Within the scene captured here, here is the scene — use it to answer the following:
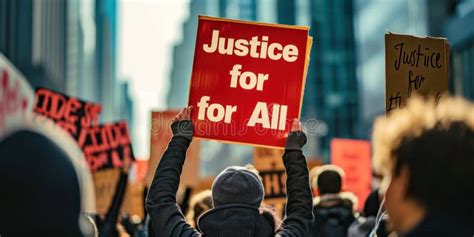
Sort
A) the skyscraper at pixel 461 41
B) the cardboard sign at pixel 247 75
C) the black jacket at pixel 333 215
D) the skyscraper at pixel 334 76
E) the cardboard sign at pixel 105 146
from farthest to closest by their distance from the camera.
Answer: the skyscraper at pixel 334 76
the skyscraper at pixel 461 41
the cardboard sign at pixel 105 146
the black jacket at pixel 333 215
the cardboard sign at pixel 247 75

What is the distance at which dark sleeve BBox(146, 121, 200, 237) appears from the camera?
353 centimetres

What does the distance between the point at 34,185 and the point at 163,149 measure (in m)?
7.72

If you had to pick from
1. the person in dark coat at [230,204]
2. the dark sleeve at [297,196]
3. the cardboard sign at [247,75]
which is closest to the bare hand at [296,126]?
the cardboard sign at [247,75]

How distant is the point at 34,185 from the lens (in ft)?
5.84

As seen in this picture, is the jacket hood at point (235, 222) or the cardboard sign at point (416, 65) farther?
the cardboard sign at point (416, 65)

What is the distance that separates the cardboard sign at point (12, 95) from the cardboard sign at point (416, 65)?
2.49 meters

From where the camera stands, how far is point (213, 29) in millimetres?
4961

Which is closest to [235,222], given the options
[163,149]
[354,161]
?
[163,149]

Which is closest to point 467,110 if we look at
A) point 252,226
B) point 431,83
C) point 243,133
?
point 252,226

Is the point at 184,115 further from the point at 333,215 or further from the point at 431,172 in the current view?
the point at 333,215

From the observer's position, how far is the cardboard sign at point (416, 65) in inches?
222

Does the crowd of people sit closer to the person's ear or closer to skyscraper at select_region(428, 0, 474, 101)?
the person's ear

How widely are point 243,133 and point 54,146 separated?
3002 millimetres

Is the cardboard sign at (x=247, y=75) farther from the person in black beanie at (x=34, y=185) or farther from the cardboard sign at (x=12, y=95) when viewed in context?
the person in black beanie at (x=34, y=185)
